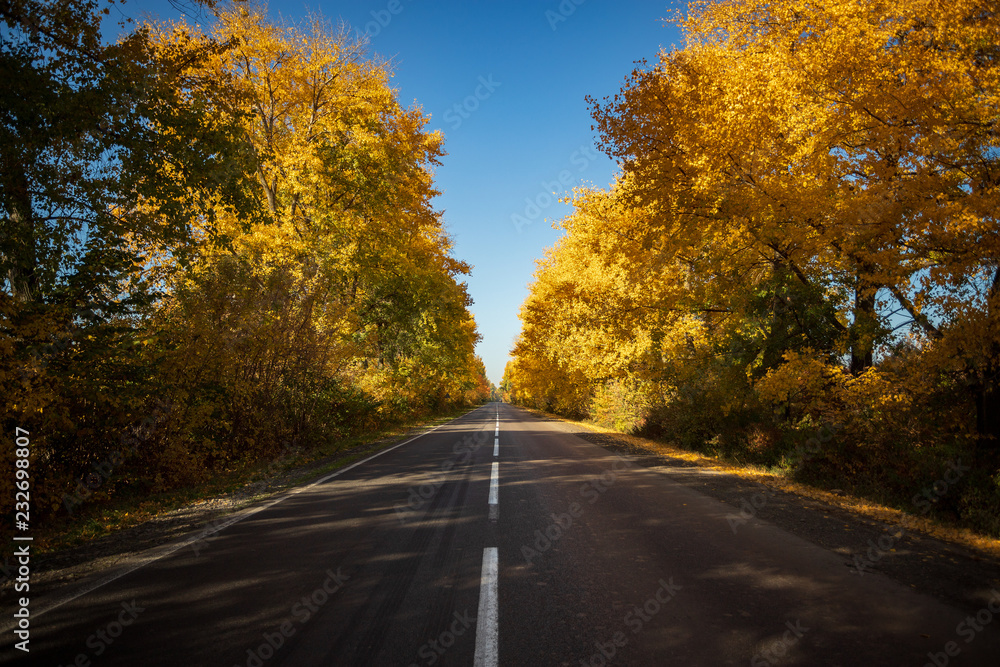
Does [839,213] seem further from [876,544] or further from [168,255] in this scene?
[168,255]

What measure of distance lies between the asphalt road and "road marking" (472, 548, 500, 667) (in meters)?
0.02

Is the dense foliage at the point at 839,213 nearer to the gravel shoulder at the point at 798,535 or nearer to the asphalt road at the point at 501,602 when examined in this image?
the gravel shoulder at the point at 798,535

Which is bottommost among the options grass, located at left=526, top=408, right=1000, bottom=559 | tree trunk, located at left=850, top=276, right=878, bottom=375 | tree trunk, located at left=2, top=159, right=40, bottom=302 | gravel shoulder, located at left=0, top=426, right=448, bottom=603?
grass, located at left=526, top=408, right=1000, bottom=559

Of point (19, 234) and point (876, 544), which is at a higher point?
point (19, 234)

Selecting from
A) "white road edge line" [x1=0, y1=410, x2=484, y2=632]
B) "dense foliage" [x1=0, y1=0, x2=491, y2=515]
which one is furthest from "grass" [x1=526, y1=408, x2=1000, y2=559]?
"dense foliage" [x1=0, y1=0, x2=491, y2=515]

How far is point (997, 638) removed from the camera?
10.00ft

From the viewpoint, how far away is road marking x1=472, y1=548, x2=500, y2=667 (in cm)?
282

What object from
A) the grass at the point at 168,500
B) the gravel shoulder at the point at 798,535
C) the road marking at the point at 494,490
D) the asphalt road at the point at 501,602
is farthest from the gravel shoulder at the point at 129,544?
the road marking at the point at 494,490

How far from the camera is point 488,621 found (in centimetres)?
325

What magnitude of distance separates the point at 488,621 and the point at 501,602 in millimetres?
323

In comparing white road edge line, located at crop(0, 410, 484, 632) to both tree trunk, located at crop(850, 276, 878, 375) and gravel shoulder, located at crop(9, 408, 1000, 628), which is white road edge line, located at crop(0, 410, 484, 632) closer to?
gravel shoulder, located at crop(9, 408, 1000, 628)

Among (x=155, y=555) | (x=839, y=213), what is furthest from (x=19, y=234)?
(x=839, y=213)

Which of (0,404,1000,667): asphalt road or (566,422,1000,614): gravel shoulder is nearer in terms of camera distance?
(0,404,1000,667): asphalt road

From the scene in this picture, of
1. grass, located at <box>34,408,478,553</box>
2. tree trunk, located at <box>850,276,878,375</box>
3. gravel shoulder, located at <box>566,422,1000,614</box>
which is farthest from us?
tree trunk, located at <box>850,276,878,375</box>
